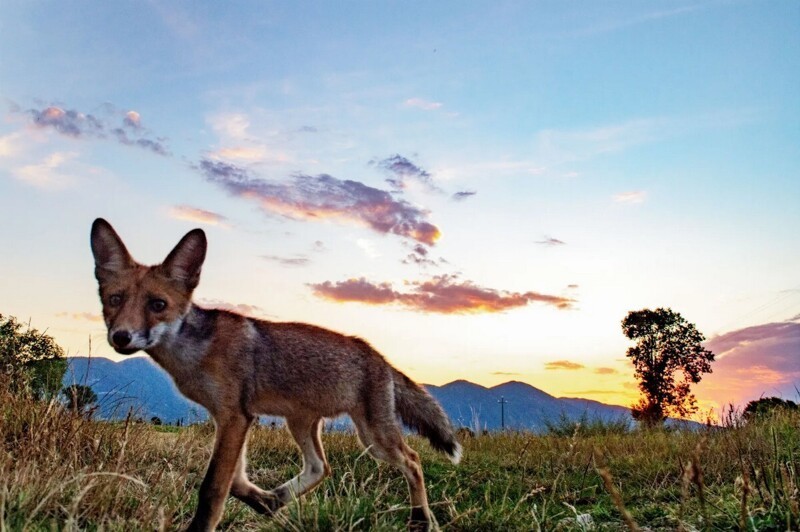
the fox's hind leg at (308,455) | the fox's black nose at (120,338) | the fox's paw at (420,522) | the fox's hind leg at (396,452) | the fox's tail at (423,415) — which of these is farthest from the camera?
the fox's tail at (423,415)

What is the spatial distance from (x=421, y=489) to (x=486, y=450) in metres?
7.36

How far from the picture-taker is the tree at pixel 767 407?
16047 millimetres

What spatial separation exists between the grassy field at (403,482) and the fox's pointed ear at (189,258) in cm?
136

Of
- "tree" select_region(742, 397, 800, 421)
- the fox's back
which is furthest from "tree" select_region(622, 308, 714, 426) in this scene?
the fox's back

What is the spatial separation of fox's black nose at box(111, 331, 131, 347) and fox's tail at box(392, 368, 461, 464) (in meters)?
2.57

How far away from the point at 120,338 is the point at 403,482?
518 cm

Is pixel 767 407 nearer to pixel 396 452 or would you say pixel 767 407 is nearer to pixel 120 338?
pixel 396 452

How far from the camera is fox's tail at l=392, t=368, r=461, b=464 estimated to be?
23.2ft

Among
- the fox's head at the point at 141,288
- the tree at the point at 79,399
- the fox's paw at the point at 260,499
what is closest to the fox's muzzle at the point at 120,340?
the fox's head at the point at 141,288

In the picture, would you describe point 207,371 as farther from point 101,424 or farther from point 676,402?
point 676,402

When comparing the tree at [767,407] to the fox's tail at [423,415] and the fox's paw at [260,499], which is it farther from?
the fox's paw at [260,499]

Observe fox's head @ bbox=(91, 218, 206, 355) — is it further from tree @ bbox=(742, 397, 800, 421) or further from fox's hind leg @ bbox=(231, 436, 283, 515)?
tree @ bbox=(742, 397, 800, 421)

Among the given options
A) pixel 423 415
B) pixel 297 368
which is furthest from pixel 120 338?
pixel 423 415

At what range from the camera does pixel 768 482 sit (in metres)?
6.48
